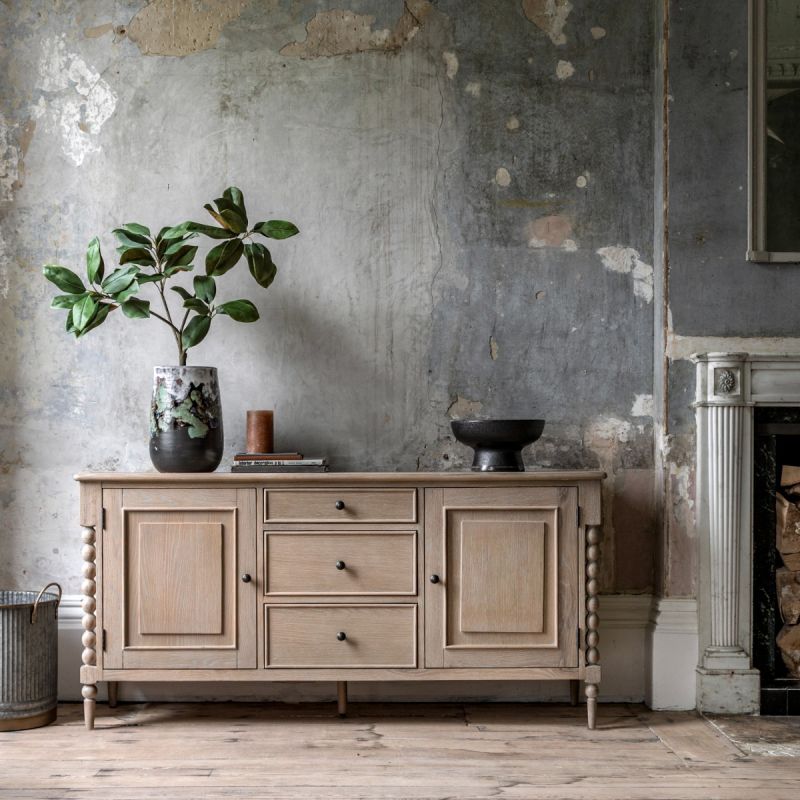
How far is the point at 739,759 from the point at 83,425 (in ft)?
8.33

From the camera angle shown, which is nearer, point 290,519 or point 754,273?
point 290,519

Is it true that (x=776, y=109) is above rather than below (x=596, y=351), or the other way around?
above

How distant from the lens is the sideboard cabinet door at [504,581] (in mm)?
2803

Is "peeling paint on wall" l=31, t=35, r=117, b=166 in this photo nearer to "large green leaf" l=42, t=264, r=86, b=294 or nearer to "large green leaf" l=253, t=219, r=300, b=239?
"large green leaf" l=42, t=264, r=86, b=294

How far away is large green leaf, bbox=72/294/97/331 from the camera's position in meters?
2.86

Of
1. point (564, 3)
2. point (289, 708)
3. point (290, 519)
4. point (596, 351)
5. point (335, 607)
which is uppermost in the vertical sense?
point (564, 3)

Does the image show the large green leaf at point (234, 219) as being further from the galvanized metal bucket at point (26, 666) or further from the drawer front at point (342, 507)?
the galvanized metal bucket at point (26, 666)

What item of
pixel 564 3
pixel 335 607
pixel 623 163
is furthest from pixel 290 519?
pixel 564 3

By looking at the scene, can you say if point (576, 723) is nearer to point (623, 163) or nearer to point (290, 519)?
point (290, 519)

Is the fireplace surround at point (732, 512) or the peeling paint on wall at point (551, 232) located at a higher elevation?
the peeling paint on wall at point (551, 232)

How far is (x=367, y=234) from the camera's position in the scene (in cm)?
329

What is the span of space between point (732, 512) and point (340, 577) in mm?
1397

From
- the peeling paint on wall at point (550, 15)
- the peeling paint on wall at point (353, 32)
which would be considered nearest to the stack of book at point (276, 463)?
the peeling paint on wall at point (353, 32)

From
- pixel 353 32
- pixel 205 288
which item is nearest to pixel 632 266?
pixel 353 32
